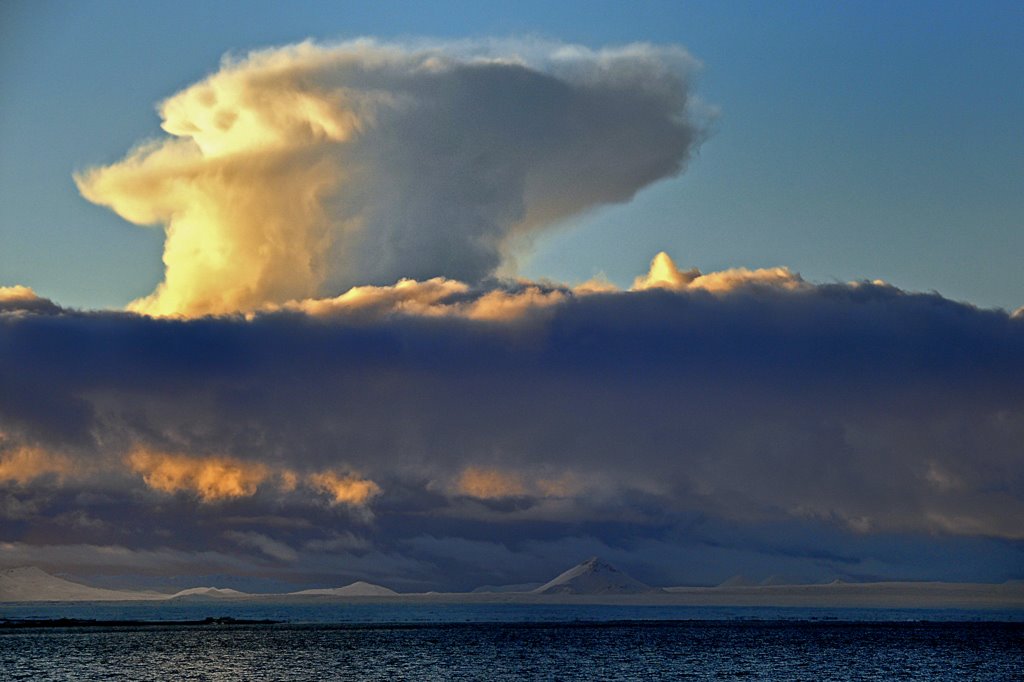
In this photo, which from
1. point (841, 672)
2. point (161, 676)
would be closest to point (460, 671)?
point (161, 676)

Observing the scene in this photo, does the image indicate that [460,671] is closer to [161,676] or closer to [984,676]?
[161,676]

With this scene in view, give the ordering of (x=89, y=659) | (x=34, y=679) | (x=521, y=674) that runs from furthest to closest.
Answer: (x=89, y=659) < (x=521, y=674) < (x=34, y=679)

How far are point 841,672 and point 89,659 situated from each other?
378 feet

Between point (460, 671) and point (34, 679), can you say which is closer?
point (34, 679)

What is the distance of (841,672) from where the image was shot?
175000mm

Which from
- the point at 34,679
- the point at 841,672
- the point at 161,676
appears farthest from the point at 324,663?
the point at 841,672

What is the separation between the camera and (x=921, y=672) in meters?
180

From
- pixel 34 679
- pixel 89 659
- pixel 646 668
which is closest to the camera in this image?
pixel 34 679

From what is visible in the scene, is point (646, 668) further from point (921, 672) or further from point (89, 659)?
point (89, 659)

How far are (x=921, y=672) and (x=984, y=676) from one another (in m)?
9.84

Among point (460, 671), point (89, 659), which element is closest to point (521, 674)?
point (460, 671)

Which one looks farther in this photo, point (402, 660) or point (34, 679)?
point (402, 660)

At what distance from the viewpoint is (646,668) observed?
178 meters

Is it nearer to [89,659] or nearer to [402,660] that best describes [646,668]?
[402,660]
